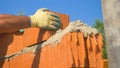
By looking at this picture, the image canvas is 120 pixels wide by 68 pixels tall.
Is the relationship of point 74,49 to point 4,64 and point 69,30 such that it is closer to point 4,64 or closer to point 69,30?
point 69,30

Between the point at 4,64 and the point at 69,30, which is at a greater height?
the point at 69,30

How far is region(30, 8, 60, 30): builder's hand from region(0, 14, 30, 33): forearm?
0.15m

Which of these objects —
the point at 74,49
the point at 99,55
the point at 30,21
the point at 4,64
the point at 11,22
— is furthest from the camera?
the point at 4,64

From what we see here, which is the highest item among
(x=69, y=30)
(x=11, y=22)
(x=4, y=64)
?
(x=11, y=22)

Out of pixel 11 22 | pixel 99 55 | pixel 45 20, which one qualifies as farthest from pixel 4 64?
pixel 99 55

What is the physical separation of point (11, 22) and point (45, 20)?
49cm

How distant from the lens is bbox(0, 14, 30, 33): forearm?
290cm

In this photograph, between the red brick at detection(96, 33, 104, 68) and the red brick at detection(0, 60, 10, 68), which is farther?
the red brick at detection(0, 60, 10, 68)

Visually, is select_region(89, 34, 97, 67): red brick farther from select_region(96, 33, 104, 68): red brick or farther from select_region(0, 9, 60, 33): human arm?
select_region(0, 9, 60, 33): human arm

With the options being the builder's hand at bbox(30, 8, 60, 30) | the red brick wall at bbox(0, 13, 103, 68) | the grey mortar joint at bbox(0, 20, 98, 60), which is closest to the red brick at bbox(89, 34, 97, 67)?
the red brick wall at bbox(0, 13, 103, 68)

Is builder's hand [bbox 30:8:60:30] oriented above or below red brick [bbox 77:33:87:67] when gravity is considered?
above

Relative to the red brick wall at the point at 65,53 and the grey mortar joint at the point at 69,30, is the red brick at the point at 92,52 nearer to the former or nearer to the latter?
the red brick wall at the point at 65,53

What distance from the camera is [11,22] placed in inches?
117

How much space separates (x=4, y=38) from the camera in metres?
3.80
